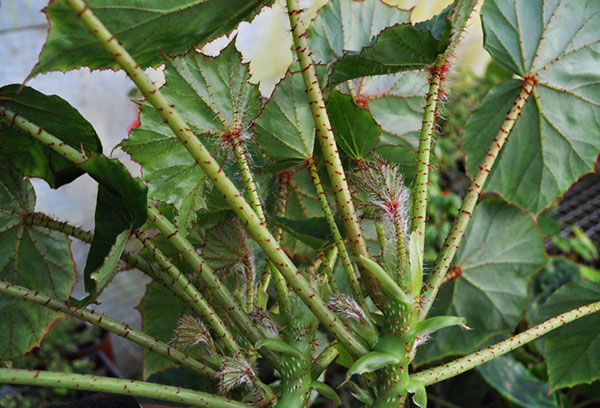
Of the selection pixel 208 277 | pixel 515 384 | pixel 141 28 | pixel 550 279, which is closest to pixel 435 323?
pixel 208 277

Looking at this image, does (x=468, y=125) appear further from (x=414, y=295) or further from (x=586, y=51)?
(x=414, y=295)

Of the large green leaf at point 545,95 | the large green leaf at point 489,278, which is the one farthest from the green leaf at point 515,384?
the large green leaf at point 545,95

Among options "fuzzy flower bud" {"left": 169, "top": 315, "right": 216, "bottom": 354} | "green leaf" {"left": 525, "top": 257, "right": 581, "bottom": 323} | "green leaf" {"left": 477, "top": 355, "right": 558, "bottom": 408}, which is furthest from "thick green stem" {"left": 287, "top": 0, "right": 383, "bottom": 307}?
"green leaf" {"left": 525, "top": 257, "right": 581, "bottom": 323}

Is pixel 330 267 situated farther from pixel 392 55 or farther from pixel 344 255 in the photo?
pixel 392 55

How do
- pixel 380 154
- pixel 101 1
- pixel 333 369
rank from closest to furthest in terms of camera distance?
1. pixel 101 1
2. pixel 380 154
3. pixel 333 369

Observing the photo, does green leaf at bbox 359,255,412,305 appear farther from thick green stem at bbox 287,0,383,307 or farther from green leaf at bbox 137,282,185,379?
green leaf at bbox 137,282,185,379

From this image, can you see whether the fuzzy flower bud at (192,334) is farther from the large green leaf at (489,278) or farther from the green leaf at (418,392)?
the large green leaf at (489,278)

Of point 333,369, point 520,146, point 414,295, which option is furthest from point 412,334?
point 333,369
